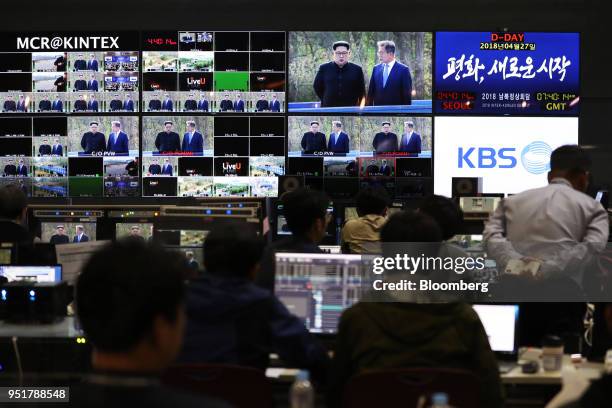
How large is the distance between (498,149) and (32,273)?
5.42 meters

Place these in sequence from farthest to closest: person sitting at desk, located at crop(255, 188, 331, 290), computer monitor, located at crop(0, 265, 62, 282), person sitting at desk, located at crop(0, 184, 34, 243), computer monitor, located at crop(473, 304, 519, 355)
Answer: person sitting at desk, located at crop(0, 184, 34, 243) → computer monitor, located at crop(0, 265, 62, 282) → person sitting at desk, located at crop(255, 188, 331, 290) → computer monitor, located at crop(473, 304, 519, 355)

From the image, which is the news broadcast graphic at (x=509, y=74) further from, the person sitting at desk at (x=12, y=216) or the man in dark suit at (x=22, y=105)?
the person sitting at desk at (x=12, y=216)

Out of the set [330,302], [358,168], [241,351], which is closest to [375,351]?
[241,351]

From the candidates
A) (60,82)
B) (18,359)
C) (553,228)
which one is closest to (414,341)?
(553,228)

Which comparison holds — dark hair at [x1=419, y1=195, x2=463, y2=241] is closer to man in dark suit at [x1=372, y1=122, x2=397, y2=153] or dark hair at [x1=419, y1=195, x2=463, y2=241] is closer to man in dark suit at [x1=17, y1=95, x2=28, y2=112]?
man in dark suit at [x1=372, y1=122, x2=397, y2=153]

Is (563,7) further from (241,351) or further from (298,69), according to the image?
(241,351)

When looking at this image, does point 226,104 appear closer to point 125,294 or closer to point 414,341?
point 414,341

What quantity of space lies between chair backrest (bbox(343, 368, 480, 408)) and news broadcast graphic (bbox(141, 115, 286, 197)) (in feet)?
20.3

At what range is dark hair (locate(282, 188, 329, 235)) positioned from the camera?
393 centimetres

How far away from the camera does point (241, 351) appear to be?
281cm

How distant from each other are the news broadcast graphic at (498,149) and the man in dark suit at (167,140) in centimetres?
264

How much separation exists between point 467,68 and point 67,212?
15.1ft

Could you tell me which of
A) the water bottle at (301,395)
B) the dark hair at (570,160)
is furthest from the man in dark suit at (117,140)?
the water bottle at (301,395)

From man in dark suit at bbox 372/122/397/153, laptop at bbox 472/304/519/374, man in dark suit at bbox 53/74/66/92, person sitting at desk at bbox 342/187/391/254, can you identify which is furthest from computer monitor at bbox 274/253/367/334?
man in dark suit at bbox 53/74/66/92
